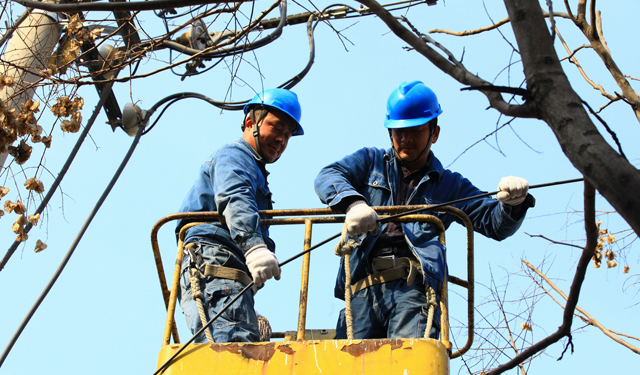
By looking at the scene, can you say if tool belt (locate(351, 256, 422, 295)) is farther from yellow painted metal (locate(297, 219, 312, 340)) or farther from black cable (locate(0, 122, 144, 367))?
black cable (locate(0, 122, 144, 367))

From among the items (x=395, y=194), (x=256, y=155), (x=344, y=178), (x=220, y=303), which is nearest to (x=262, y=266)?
(x=220, y=303)

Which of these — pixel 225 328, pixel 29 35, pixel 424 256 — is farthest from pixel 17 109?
pixel 424 256

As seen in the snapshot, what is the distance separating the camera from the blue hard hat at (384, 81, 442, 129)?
500 cm

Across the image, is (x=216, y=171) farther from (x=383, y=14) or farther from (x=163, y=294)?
(x=383, y=14)

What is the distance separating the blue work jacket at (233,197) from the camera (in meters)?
4.00

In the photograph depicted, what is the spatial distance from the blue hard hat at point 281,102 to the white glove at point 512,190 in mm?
1601

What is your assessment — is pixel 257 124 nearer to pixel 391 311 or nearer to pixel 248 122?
pixel 248 122

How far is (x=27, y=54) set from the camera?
16.8ft

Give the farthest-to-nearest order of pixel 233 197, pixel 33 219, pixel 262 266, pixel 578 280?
pixel 33 219 < pixel 233 197 < pixel 262 266 < pixel 578 280

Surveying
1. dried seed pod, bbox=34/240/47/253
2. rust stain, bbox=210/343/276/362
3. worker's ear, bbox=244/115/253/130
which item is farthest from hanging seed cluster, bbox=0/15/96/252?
rust stain, bbox=210/343/276/362

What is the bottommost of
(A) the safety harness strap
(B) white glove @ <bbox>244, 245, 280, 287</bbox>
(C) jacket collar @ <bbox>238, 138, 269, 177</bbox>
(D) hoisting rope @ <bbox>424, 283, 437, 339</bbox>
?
(D) hoisting rope @ <bbox>424, 283, 437, 339</bbox>

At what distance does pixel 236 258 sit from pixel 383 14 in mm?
1879

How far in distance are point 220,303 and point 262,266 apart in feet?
1.29

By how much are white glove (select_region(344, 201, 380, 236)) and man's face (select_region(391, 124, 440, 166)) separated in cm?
96
